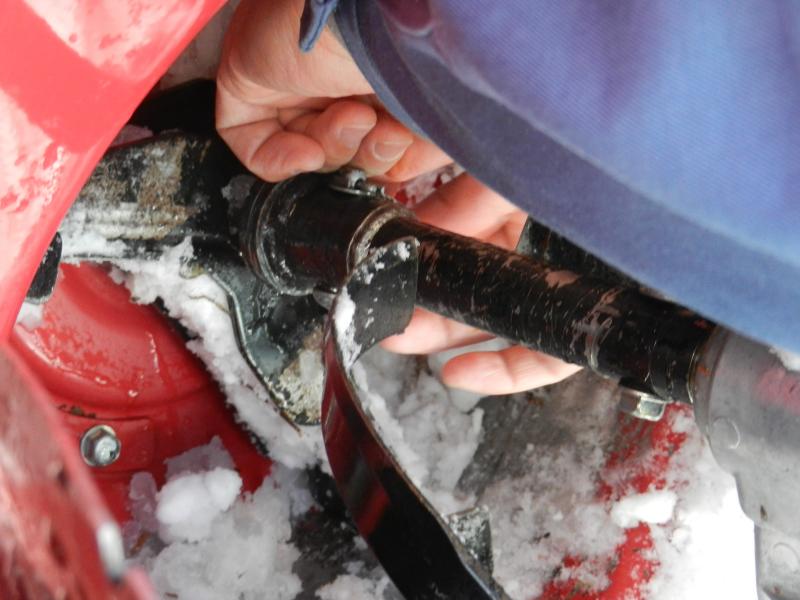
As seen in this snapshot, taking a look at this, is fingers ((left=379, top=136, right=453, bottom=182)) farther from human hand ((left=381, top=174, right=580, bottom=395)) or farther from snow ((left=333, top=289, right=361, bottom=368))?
snow ((left=333, top=289, right=361, bottom=368))

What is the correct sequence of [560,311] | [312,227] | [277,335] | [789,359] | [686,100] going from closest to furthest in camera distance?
[686,100]
[789,359]
[560,311]
[312,227]
[277,335]

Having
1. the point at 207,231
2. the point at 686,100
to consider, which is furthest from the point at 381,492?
the point at 207,231

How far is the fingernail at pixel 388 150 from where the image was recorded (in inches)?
27.8

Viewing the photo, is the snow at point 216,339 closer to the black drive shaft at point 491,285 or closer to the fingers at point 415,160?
the black drive shaft at point 491,285

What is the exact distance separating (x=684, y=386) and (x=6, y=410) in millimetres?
343

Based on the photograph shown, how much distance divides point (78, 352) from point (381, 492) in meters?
0.38

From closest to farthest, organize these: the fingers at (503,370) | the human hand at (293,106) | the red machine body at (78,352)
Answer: the red machine body at (78,352) → the human hand at (293,106) → the fingers at (503,370)

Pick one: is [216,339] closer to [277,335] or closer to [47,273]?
[277,335]

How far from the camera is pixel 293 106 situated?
70 centimetres

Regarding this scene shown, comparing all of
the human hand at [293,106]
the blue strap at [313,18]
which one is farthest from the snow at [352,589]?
A: the blue strap at [313,18]

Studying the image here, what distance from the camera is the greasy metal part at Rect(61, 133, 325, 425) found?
2.03 feet

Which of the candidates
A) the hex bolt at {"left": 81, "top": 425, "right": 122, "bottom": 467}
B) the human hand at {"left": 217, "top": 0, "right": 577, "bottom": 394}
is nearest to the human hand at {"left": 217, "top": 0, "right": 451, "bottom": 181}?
the human hand at {"left": 217, "top": 0, "right": 577, "bottom": 394}

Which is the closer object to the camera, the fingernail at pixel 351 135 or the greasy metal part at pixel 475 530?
the greasy metal part at pixel 475 530

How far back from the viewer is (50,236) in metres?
0.40
